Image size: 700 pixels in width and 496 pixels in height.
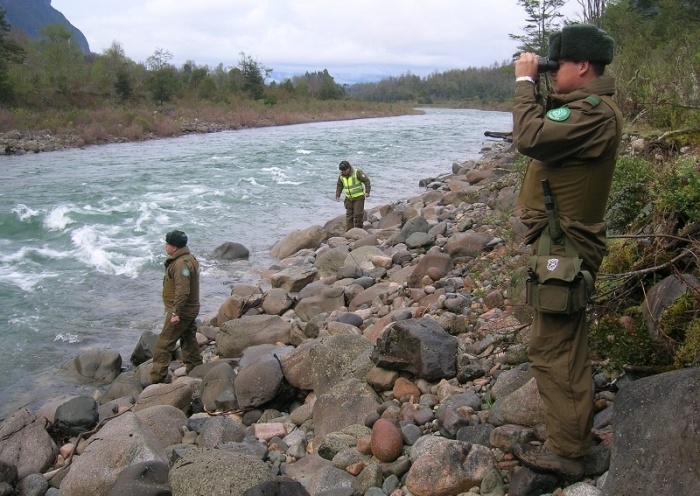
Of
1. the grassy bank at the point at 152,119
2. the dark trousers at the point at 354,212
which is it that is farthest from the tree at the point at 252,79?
the dark trousers at the point at 354,212

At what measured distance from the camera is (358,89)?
6206 inches

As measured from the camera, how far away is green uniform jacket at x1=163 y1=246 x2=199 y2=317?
732cm

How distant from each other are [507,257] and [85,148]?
1169 inches

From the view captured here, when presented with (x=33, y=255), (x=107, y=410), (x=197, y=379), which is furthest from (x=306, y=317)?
(x=33, y=255)

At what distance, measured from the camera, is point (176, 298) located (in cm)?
733

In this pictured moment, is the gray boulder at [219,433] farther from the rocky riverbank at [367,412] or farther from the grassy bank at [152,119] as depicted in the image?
the grassy bank at [152,119]

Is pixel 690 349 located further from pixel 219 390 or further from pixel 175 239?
pixel 175 239

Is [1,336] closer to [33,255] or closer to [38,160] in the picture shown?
[33,255]

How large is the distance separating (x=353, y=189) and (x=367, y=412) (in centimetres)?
893

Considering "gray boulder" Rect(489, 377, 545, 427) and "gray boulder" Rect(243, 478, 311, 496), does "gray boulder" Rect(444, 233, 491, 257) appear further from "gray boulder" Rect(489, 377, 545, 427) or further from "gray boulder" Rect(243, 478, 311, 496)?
"gray boulder" Rect(243, 478, 311, 496)

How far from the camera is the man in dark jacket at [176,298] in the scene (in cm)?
733

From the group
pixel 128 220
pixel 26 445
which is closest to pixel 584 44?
pixel 26 445

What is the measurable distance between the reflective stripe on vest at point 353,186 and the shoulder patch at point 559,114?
1038cm

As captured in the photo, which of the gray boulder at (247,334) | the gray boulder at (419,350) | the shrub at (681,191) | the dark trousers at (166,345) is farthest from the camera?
the gray boulder at (247,334)
